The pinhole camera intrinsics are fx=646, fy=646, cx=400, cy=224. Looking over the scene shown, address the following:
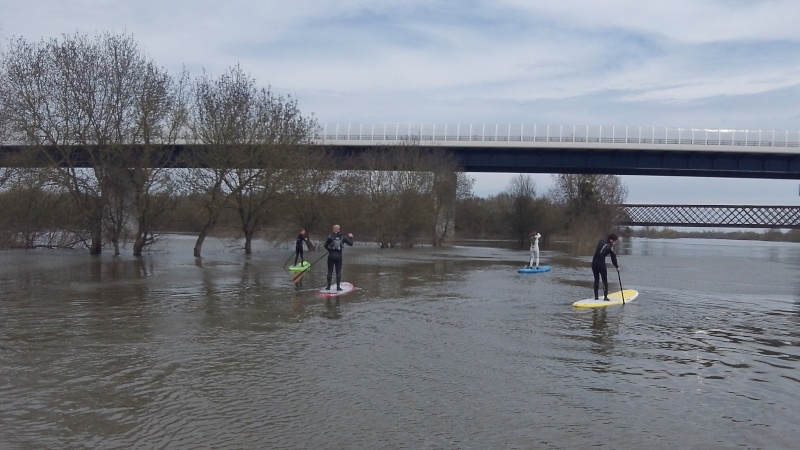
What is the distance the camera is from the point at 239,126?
120ft

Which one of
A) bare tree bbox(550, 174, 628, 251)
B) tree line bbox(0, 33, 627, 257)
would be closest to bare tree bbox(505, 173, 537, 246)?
bare tree bbox(550, 174, 628, 251)

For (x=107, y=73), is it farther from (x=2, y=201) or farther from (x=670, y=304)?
(x=670, y=304)

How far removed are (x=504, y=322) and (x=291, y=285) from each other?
8.52 metres

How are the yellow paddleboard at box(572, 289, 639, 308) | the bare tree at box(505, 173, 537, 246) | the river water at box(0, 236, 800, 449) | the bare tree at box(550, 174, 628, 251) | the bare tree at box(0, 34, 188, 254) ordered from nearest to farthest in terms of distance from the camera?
the river water at box(0, 236, 800, 449)
the yellow paddleboard at box(572, 289, 639, 308)
the bare tree at box(0, 34, 188, 254)
the bare tree at box(550, 174, 628, 251)
the bare tree at box(505, 173, 537, 246)

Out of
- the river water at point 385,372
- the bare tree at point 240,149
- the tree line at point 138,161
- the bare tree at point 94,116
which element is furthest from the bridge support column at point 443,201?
the river water at point 385,372

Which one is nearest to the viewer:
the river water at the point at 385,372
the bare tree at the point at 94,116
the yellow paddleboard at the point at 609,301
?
the river water at the point at 385,372

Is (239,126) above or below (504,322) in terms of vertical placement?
above

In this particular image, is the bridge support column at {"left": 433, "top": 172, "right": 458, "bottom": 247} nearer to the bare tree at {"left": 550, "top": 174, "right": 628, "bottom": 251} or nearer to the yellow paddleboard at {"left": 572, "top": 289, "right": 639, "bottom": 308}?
the bare tree at {"left": 550, "top": 174, "right": 628, "bottom": 251}

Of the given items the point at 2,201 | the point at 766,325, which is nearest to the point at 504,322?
the point at 766,325

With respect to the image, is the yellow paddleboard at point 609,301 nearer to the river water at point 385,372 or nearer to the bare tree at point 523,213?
the river water at point 385,372

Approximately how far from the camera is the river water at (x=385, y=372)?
6488 mm

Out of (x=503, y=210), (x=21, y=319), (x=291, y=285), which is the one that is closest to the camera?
(x=21, y=319)

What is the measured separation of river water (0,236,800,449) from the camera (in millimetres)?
6488

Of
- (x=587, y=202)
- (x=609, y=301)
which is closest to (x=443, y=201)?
(x=587, y=202)
